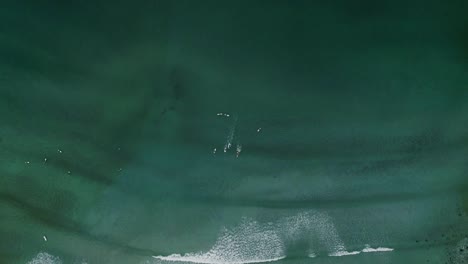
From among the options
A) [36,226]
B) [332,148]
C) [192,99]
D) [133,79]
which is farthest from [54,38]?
[332,148]

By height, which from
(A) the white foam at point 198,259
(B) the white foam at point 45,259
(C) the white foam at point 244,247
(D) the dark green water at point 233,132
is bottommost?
(B) the white foam at point 45,259

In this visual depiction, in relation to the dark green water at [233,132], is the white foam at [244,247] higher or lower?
lower

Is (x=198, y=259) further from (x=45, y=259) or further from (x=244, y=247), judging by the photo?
(x=45, y=259)

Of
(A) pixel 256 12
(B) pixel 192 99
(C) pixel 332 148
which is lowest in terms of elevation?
(C) pixel 332 148

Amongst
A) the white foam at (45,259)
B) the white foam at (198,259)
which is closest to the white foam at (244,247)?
the white foam at (198,259)

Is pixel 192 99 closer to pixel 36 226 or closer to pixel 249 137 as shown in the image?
pixel 249 137

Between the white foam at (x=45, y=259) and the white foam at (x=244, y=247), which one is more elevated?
the white foam at (x=244, y=247)

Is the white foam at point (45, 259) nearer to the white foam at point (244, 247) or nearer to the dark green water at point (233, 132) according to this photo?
the dark green water at point (233, 132)

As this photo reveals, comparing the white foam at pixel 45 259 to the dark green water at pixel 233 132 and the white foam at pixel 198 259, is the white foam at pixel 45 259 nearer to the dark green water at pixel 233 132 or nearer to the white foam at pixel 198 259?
the dark green water at pixel 233 132
